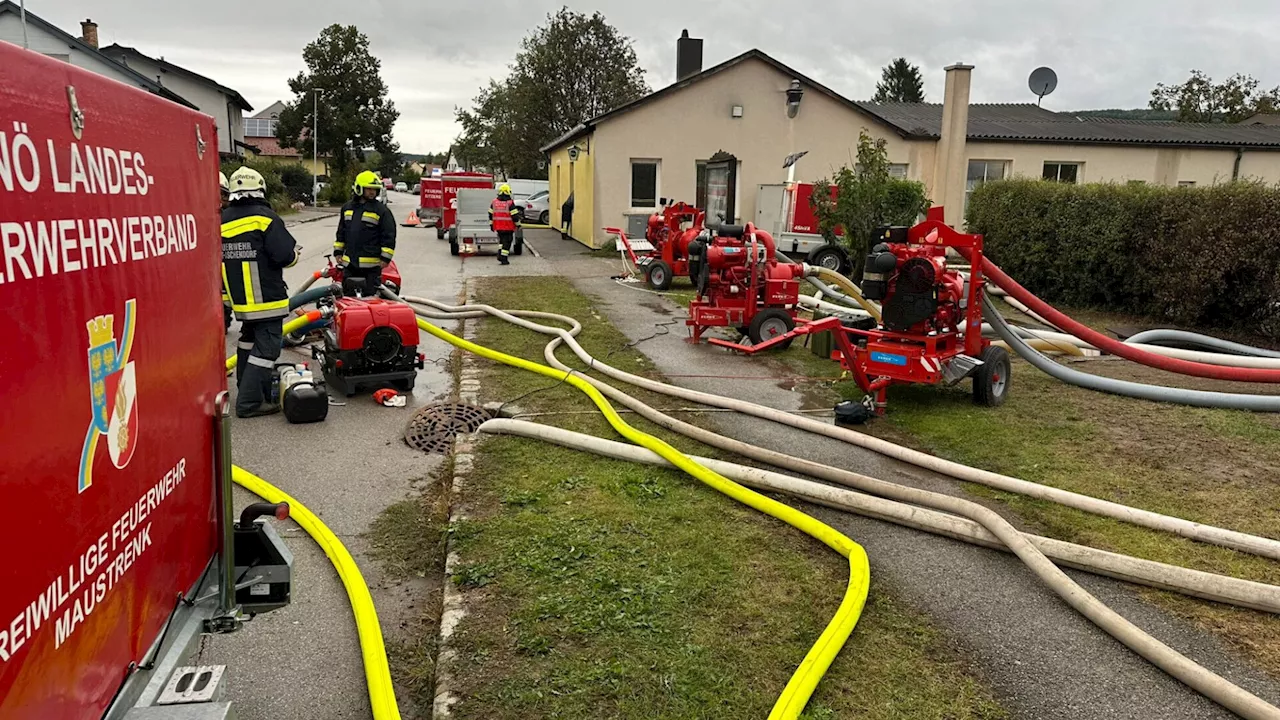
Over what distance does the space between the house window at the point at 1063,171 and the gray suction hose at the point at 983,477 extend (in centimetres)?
1981

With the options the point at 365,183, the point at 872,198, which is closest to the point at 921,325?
the point at 365,183

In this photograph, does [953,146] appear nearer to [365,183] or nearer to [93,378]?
[365,183]

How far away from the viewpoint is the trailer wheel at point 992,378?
7.53 m

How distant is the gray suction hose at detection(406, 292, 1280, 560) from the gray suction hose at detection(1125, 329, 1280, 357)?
5757 millimetres

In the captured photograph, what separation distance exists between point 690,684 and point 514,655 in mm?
730

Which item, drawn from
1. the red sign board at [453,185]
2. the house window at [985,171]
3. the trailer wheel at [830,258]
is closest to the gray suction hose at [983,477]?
the trailer wheel at [830,258]

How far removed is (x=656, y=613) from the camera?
3.80m

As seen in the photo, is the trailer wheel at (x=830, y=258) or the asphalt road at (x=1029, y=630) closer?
the asphalt road at (x=1029, y=630)

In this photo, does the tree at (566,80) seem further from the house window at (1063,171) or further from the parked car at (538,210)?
the house window at (1063,171)

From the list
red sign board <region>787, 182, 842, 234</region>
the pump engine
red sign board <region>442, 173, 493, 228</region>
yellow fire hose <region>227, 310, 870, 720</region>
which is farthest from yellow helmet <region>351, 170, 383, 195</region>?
red sign board <region>442, 173, 493, 228</region>

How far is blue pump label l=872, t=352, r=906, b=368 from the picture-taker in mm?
7293

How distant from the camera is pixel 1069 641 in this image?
3715 millimetres

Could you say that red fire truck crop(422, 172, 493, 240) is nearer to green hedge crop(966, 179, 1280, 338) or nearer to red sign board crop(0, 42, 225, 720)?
green hedge crop(966, 179, 1280, 338)

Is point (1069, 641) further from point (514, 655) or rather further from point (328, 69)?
point (328, 69)
